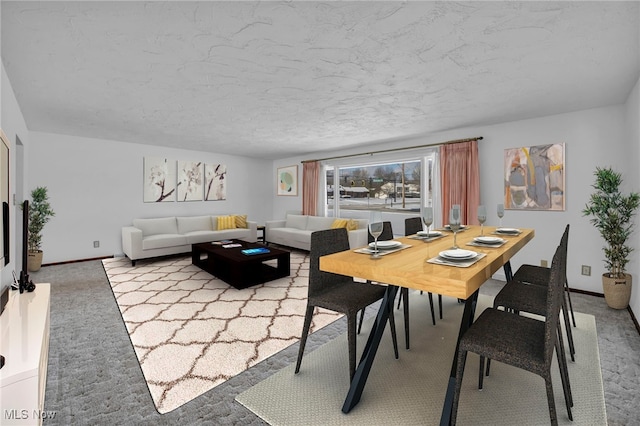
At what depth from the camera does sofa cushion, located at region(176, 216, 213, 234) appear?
19.4ft

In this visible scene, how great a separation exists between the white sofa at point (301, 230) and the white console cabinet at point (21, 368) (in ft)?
13.3

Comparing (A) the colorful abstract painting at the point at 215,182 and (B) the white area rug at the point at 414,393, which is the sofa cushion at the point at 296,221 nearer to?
(A) the colorful abstract painting at the point at 215,182

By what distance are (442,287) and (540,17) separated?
65.7 inches

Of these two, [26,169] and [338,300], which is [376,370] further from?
[26,169]

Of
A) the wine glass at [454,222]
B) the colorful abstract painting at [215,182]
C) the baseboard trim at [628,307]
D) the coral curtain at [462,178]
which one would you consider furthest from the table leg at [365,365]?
the colorful abstract painting at [215,182]

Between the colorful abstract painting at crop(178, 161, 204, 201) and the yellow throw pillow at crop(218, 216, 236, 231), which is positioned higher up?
the colorful abstract painting at crop(178, 161, 204, 201)

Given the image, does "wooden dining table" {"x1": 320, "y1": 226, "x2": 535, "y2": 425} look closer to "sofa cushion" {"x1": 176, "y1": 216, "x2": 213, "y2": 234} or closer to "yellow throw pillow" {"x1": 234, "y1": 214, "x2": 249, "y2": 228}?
"yellow throw pillow" {"x1": 234, "y1": 214, "x2": 249, "y2": 228}

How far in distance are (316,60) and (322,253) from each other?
1.44 meters

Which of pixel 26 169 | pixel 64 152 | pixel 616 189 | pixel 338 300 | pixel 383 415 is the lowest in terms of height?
pixel 383 415

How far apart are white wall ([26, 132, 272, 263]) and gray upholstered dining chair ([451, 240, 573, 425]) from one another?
6030mm

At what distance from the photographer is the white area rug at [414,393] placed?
157 centimetres

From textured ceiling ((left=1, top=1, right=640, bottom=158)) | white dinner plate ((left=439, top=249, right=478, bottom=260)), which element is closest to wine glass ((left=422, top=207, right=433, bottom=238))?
white dinner plate ((left=439, top=249, right=478, bottom=260))

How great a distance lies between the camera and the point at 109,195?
545 centimetres

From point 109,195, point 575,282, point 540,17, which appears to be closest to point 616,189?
point 575,282
